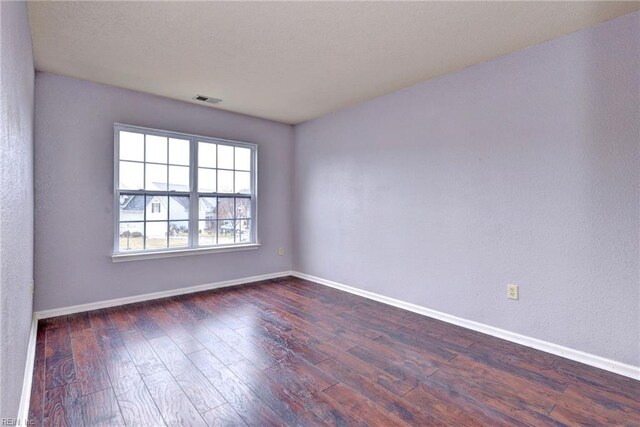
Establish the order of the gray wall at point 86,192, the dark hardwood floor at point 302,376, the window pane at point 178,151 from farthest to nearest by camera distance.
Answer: the window pane at point 178,151 → the gray wall at point 86,192 → the dark hardwood floor at point 302,376

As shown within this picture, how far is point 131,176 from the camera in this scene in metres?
3.61

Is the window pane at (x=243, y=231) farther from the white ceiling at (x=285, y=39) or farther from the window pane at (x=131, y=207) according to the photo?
the white ceiling at (x=285, y=39)

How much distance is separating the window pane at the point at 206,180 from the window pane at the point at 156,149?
0.47 metres

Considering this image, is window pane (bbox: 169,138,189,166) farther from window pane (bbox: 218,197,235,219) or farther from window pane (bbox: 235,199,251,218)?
window pane (bbox: 235,199,251,218)

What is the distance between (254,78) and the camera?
3205mm

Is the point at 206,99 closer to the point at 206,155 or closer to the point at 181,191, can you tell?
the point at 206,155

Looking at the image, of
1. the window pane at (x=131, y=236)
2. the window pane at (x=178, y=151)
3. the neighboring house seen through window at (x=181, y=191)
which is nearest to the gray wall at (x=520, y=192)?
the neighboring house seen through window at (x=181, y=191)

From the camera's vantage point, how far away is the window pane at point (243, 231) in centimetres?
455

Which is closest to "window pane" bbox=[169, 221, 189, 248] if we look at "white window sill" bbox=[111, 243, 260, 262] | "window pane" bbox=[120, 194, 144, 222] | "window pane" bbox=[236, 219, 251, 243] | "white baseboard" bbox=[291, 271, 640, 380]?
"white window sill" bbox=[111, 243, 260, 262]

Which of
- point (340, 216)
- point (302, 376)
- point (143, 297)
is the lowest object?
point (302, 376)

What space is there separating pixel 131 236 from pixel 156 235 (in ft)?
0.85

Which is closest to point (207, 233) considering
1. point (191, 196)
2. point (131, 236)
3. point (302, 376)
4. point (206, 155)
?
point (191, 196)

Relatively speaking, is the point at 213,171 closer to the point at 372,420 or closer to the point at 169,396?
→ the point at 169,396

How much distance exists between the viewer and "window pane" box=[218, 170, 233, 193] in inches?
170
